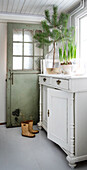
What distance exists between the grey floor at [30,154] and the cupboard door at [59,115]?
17 cm

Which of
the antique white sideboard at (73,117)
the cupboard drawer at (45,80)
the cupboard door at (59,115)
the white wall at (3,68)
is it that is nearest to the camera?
the antique white sideboard at (73,117)

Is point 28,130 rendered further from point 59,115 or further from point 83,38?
point 83,38

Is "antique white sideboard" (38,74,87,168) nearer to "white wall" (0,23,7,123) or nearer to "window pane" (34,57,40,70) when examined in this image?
"window pane" (34,57,40,70)

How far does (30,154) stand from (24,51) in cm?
188

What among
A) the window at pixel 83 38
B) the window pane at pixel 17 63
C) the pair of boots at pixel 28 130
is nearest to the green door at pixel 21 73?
the window pane at pixel 17 63

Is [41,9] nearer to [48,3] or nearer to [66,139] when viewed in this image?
[48,3]

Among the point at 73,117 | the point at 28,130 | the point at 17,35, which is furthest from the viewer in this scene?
the point at 17,35

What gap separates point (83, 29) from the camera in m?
2.75

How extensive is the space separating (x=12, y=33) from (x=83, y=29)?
1292 mm

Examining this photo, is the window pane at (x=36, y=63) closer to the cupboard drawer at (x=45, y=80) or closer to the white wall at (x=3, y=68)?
the cupboard drawer at (x=45, y=80)

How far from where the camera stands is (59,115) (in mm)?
2119

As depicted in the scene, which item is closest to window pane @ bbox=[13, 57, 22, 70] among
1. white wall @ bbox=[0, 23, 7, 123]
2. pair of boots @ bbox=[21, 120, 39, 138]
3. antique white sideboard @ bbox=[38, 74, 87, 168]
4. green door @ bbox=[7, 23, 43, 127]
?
green door @ bbox=[7, 23, 43, 127]

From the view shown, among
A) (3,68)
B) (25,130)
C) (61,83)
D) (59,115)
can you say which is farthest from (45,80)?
(3,68)

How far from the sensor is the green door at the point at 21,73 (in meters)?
3.14
